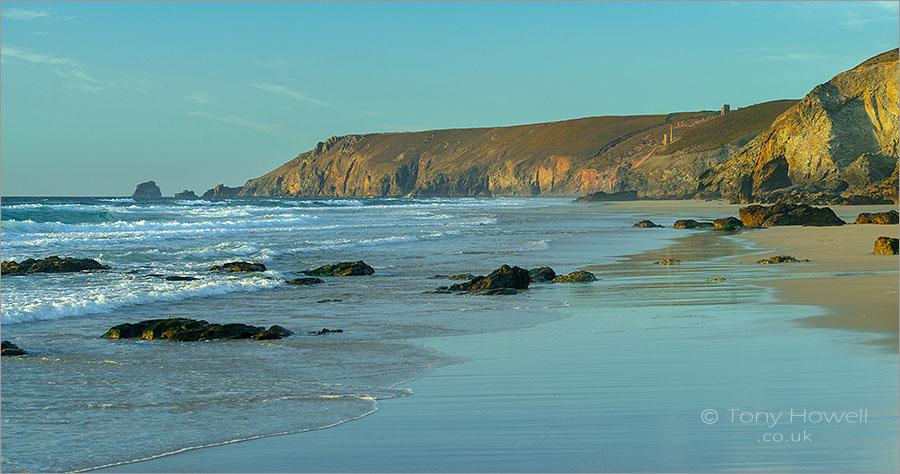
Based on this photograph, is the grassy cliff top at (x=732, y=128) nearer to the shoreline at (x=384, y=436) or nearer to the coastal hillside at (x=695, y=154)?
the coastal hillside at (x=695, y=154)

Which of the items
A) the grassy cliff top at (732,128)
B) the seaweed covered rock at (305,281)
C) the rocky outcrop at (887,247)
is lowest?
the seaweed covered rock at (305,281)

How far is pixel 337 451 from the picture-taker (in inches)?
176

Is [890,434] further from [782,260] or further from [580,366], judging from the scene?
[782,260]

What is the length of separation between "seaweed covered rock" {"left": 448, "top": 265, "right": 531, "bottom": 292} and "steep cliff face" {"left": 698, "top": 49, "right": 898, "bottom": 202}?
155 ft

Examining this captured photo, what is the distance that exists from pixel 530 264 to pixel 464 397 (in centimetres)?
1119

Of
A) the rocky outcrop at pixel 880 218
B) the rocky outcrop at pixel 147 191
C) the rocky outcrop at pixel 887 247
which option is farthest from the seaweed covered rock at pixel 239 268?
the rocky outcrop at pixel 147 191

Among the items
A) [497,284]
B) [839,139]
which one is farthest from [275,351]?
[839,139]

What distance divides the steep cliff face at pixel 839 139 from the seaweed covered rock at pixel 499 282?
155 ft

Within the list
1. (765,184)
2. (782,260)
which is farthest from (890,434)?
(765,184)

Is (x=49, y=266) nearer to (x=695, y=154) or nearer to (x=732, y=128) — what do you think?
(x=695, y=154)

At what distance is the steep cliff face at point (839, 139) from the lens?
58.0m

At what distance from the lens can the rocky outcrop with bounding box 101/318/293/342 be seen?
8328mm

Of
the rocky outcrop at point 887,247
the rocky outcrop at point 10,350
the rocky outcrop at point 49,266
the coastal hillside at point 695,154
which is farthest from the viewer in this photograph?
the coastal hillside at point 695,154

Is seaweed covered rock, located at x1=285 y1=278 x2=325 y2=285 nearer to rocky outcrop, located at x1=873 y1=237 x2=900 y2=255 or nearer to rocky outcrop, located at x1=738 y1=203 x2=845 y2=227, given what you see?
rocky outcrop, located at x1=873 y1=237 x2=900 y2=255
